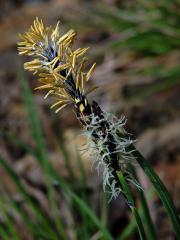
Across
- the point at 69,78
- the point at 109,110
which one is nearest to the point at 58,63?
the point at 69,78

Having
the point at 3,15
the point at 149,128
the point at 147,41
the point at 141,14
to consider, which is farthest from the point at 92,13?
the point at 3,15

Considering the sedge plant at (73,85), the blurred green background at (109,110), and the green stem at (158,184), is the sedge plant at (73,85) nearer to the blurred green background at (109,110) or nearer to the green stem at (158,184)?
the green stem at (158,184)

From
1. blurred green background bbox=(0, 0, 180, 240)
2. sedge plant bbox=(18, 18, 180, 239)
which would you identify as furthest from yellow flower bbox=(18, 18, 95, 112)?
blurred green background bbox=(0, 0, 180, 240)

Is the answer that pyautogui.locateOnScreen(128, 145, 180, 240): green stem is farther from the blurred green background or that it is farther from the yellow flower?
the blurred green background

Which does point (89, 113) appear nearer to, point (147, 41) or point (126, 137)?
point (126, 137)

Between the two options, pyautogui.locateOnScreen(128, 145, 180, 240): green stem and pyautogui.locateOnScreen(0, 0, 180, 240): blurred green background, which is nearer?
pyautogui.locateOnScreen(128, 145, 180, 240): green stem
